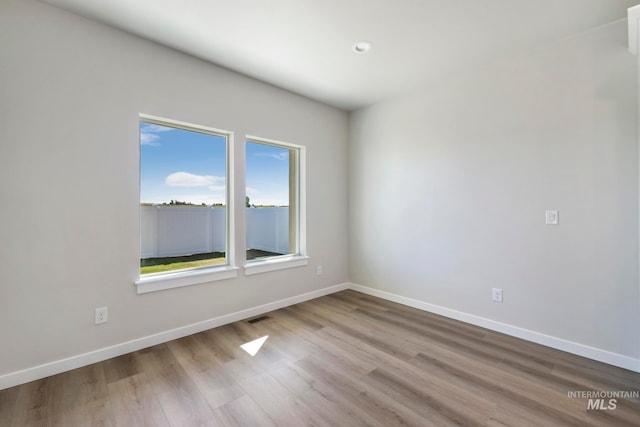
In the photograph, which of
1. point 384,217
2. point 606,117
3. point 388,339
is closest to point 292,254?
point 384,217

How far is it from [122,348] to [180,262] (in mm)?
829

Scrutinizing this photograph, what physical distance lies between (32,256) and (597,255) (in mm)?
4276

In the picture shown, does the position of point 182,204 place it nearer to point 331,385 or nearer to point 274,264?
point 274,264

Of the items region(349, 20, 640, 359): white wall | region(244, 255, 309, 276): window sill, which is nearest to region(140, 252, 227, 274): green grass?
region(244, 255, 309, 276): window sill

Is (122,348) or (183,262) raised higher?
(183,262)

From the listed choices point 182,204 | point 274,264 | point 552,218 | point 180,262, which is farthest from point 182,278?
point 552,218

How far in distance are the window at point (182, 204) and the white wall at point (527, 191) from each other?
2126 mm

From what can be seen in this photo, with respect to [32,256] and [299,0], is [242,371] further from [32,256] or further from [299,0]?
[299,0]

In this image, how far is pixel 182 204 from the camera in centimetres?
283

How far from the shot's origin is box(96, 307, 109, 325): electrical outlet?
2.21m

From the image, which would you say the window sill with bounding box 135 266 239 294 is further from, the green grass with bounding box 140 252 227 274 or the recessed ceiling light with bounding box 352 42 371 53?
the recessed ceiling light with bounding box 352 42 371 53

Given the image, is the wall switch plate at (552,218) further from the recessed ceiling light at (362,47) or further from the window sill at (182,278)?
the window sill at (182,278)

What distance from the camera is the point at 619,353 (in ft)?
7.11

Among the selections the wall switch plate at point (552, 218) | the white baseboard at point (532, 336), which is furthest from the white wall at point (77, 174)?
the wall switch plate at point (552, 218)
